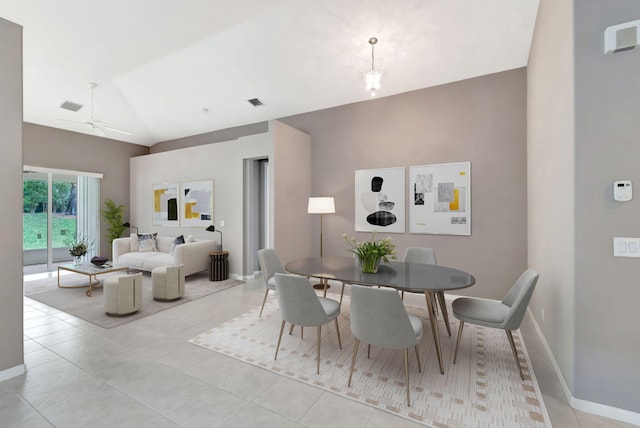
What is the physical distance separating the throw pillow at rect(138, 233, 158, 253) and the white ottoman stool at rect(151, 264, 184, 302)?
Result: 2.32m

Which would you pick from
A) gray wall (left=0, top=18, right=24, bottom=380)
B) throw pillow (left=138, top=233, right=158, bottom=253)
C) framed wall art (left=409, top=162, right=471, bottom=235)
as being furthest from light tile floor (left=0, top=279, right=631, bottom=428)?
throw pillow (left=138, top=233, right=158, bottom=253)

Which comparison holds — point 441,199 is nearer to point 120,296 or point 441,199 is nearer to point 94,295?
point 120,296

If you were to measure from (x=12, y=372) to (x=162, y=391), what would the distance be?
1306mm

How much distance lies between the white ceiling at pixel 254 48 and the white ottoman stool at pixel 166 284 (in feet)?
10.7

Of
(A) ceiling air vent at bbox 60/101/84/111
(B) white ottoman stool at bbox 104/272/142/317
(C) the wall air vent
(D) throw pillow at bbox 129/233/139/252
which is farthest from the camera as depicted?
(D) throw pillow at bbox 129/233/139/252

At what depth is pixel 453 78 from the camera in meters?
4.05

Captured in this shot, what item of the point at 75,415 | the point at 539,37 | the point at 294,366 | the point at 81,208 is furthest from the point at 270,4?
the point at 81,208

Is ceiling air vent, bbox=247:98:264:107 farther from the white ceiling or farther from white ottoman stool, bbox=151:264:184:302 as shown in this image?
white ottoman stool, bbox=151:264:184:302

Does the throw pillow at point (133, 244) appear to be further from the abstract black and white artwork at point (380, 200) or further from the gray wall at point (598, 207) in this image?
the gray wall at point (598, 207)

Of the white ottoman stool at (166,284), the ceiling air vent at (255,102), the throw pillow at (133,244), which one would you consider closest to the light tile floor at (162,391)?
the white ottoman stool at (166,284)

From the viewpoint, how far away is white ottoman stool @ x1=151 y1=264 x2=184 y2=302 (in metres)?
3.97

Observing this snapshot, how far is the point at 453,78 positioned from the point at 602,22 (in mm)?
2477

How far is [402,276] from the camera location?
8.34ft

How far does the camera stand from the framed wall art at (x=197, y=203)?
583cm
